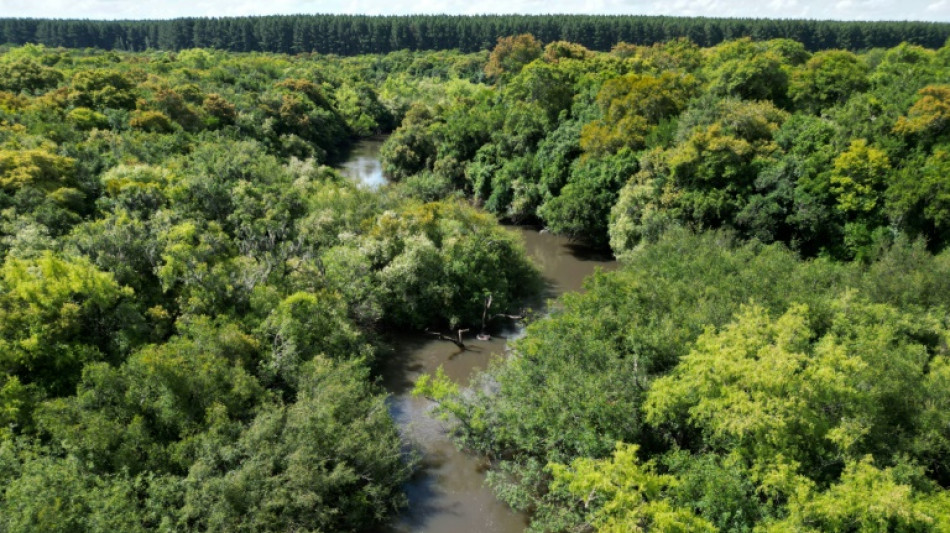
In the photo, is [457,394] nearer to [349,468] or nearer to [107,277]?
[349,468]

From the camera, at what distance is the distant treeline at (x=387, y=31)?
14300 cm

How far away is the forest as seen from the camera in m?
16.2

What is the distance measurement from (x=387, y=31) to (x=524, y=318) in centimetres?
14495

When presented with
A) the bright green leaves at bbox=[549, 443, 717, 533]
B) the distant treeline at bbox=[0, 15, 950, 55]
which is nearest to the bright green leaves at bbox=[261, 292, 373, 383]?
the bright green leaves at bbox=[549, 443, 717, 533]

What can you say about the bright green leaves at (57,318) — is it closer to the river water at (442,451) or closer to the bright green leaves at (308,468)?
the bright green leaves at (308,468)

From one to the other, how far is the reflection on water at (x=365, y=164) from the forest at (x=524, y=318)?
17.1 m

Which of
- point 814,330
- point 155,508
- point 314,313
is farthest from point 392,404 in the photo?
point 814,330

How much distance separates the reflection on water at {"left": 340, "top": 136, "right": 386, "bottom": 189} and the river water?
30117mm

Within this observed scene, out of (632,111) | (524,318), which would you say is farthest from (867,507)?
(632,111)

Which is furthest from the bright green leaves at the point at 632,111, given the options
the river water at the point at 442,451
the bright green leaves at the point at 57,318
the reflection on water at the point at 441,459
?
the bright green leaves at the point at 57,318

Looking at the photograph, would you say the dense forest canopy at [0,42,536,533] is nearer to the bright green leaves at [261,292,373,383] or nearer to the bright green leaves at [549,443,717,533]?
the bright green leaves at [261,292,373,383]

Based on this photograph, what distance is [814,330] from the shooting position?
22.4 m

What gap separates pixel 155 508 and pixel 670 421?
1621 centimetres

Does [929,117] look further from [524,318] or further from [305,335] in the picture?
[305,335]
